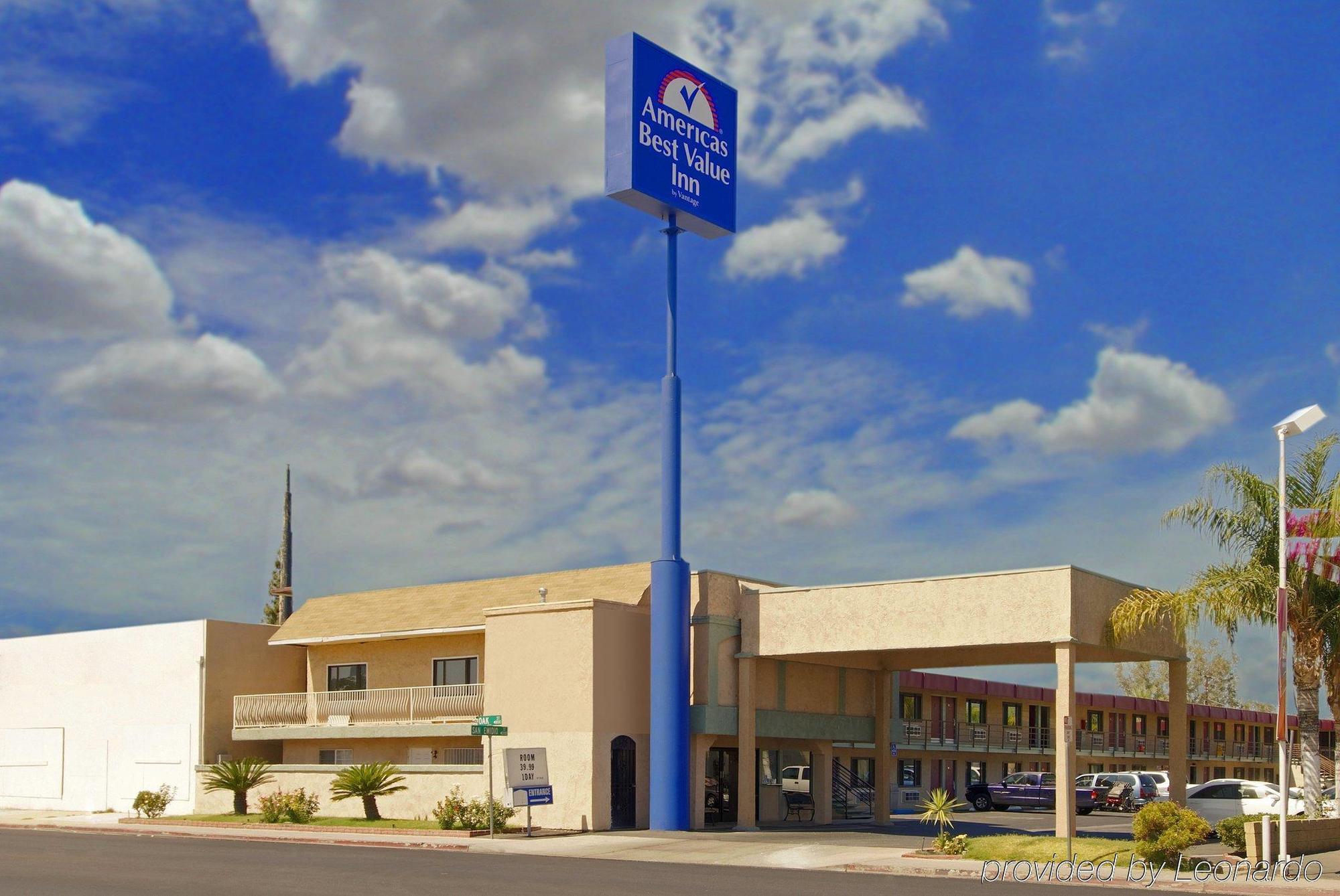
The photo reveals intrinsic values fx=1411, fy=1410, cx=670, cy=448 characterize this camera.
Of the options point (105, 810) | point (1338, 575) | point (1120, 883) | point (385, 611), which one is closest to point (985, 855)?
point (1120, 883)

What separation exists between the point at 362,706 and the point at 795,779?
13.2 meters

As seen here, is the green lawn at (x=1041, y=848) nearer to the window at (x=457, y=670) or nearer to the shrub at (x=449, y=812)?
Result: the shrub at (x=449, y=812)

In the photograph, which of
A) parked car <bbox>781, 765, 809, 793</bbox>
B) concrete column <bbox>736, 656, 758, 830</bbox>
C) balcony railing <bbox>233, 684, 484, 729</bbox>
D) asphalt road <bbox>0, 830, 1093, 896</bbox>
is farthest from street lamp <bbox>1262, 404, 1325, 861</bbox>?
balcony railing <bbox>233, 684, 484, 729</bbox>

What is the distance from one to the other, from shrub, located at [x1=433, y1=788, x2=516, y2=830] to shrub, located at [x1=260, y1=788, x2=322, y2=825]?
18.3 ft

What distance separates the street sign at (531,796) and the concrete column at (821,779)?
10189 millimetres

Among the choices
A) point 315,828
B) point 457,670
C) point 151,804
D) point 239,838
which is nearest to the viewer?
point 239,838

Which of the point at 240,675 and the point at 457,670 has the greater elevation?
the point at 457,670

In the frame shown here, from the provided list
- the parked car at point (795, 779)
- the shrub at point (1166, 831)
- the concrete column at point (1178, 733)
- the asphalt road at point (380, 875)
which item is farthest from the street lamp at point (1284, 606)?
the parked car at point (795, 779)

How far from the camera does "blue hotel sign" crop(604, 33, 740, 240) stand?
35562mm

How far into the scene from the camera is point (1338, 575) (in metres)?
28.1

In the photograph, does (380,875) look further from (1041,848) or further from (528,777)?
(1041,848)

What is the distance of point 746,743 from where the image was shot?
36.5 m

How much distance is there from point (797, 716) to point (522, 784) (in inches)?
364

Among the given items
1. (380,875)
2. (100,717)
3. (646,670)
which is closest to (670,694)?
(646,670)
